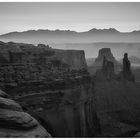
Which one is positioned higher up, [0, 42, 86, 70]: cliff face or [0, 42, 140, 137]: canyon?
[0, 42, 86, 70]: cliff face

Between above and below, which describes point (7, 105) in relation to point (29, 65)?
below

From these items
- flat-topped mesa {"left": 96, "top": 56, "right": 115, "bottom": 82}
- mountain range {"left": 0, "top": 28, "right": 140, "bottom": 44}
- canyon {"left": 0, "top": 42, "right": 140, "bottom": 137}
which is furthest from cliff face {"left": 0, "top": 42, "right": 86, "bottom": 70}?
mountain range {"left": 0, "top": 28, "right": 140, "bottom": 44}

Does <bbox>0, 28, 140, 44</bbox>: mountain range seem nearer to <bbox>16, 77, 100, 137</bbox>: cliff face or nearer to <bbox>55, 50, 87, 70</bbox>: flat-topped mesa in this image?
<bbox>55, 50, 87, 70</bbox>: flat-topped mesa

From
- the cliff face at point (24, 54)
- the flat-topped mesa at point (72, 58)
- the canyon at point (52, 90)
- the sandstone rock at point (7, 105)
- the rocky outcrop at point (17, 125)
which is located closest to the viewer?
the rocky outcrop at point (17, 125)

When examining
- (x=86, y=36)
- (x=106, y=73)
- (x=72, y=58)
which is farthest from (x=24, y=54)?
(x=86, y=36)

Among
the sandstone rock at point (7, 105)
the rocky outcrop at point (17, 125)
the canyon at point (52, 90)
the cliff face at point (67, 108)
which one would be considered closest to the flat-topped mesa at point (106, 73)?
the canyon at point (52, 90)

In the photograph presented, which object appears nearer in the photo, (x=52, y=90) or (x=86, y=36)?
(x=52, y=90)

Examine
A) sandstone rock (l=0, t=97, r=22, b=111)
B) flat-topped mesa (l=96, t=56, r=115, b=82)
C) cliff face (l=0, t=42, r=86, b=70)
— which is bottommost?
flat-topped mesa (l=96, t=56, r=115, b=82)

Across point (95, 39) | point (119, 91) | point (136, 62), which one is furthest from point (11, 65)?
point (95, 39)

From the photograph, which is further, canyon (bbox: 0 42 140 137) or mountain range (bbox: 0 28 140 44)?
mountain range (bbox: 0 28 140 44)

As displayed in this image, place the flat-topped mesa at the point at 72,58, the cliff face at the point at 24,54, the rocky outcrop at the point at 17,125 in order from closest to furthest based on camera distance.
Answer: the rocky outcrop at the point at 17,125
the cliff face at the point at 24,54
the flat-topped mesa at the point at 72,58

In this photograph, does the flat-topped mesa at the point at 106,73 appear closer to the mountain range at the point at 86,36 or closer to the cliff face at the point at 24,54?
the cliff face at the point at 24,54

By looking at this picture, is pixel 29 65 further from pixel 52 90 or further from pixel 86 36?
pixel 86 36

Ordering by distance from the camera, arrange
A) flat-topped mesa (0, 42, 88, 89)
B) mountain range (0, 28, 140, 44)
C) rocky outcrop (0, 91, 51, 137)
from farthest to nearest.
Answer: mountain range (0, 28, 140, 44), flat-topped mesa (0, 42, 88, 89), rocky outcrop (0, 91, 51, 137)
